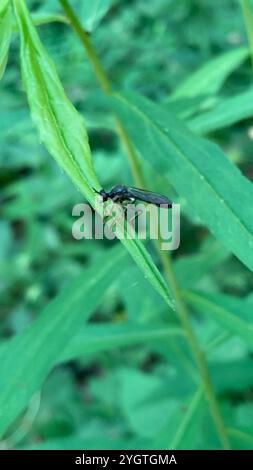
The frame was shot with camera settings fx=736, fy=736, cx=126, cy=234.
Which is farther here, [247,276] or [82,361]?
[82,361]

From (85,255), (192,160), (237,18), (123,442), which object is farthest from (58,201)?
(192,160)

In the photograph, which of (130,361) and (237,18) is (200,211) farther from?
(237,18)

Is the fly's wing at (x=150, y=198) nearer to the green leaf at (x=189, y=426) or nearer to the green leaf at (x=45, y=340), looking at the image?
the green leaf at (x=45, y=340)

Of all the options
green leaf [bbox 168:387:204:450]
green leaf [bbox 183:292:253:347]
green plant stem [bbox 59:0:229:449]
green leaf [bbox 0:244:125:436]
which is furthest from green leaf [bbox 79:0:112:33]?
green leaf [bbox 168:387:204:450]

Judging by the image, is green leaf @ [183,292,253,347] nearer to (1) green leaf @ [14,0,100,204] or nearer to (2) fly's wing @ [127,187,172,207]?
(2) fly's wing @ [127,187,172,207]

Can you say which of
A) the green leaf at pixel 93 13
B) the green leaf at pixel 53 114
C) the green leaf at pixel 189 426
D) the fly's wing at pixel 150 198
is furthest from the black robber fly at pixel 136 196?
the green leaf at pixel 189 426

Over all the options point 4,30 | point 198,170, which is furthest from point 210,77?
point 4,30
